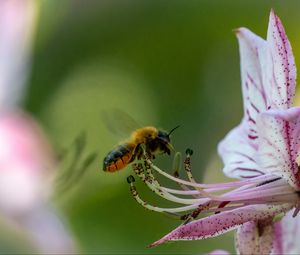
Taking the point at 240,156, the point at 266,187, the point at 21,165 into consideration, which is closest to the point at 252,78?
the point at 240,156

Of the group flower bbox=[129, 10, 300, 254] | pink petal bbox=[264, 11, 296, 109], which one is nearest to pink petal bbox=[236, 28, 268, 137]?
flower bbox=[129, 10, 300, 254]

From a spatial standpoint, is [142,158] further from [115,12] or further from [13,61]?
[115,12]

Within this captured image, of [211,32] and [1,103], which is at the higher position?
Answer: [211,32]

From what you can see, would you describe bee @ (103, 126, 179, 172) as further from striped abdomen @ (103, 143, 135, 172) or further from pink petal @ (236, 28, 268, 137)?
pink petal @ (236, 28, 268, 137)

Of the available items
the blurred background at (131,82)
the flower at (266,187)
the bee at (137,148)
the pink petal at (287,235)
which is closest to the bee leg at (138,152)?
the bee at (137,148)

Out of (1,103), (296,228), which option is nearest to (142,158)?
(296,228)
